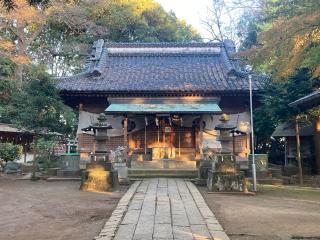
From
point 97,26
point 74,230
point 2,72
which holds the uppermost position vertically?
point 97,26

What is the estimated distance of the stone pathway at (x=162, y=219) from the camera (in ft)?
18.3

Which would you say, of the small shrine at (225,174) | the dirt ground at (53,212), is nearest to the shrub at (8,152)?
the dirt ground at (53,212)

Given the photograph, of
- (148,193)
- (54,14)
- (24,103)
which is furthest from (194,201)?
(54,14)

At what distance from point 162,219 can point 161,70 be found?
51.3 feet

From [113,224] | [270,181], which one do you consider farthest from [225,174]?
[113,224]

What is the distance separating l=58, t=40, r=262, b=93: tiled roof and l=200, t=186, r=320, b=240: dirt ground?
8.37 meters

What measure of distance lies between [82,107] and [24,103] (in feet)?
12.4

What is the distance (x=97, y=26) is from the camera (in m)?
33.8

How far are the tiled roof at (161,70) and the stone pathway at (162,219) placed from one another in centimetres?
957

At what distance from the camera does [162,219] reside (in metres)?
6.70

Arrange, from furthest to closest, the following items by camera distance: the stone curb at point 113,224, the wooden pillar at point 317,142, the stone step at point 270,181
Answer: the wooden pillar at point 317,142
the stone step at point 270,181
the stone curb at point 113,224

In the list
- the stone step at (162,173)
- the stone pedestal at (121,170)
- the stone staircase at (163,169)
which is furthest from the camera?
the stone staircase at (163,169)

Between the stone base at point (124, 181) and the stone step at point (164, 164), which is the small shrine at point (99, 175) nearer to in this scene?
the stone base at point (124, 181)

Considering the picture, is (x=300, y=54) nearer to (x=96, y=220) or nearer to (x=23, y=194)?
(x=96, y=220)
